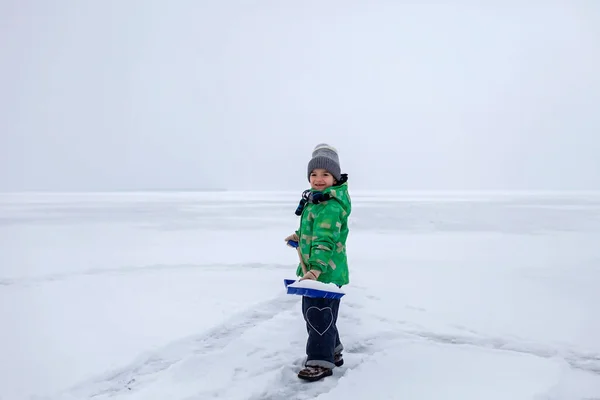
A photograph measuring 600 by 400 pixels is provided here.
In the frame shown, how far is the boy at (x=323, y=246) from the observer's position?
2.51 m

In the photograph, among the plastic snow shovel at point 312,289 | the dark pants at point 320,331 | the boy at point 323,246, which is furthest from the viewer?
A: the dark pants at point 320,331

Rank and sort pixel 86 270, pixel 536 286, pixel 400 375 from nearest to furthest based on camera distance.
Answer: pixel 400 375, pixel 536 286, pixel 86 270

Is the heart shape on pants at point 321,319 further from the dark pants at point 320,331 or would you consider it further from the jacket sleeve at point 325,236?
the jacket sleeve at point 325,236

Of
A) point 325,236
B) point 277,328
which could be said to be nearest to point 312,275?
point 325,236

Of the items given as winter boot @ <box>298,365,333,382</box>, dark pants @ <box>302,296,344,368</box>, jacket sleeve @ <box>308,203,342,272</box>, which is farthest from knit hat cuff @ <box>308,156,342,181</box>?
A: winter boot @ <box>298,365,333,382</box>

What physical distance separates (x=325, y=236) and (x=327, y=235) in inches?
0.5

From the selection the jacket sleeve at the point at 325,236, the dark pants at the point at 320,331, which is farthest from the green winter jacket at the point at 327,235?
the dark pants at the point at 320,331

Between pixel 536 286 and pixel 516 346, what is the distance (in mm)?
2388

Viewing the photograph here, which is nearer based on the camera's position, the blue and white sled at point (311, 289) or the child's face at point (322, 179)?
the blue and white sled at point (311, 289)

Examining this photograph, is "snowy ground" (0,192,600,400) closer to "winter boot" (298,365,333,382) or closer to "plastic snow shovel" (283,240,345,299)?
"winter boot" (298,365,333,382)

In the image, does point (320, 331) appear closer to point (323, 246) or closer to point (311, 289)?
point (311, 289)

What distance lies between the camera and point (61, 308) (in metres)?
4.22

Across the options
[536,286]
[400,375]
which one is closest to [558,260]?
[536,286]

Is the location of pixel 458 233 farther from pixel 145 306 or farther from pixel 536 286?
pixel 145 306
